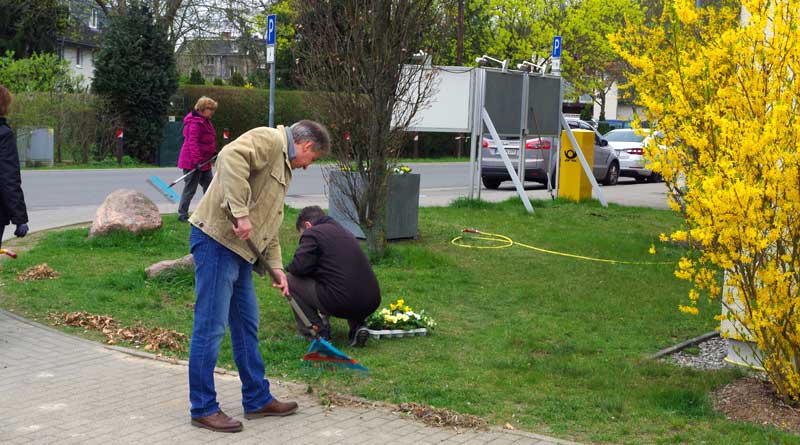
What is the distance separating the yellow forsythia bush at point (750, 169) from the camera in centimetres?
536

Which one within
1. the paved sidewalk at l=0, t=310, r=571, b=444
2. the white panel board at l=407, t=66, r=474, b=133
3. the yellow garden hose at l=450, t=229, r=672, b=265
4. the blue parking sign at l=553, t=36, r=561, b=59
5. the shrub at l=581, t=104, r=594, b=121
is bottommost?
the paved sidewalk at l=0, t=310, r=571, b=444

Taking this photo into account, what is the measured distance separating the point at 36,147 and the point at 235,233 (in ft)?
70.6

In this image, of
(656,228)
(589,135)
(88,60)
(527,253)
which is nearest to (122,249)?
(527,253)

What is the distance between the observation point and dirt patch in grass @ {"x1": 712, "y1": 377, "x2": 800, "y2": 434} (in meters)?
5.61

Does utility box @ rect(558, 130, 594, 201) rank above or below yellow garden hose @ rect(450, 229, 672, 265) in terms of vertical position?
above

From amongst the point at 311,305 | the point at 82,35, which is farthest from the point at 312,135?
the point at 82,35

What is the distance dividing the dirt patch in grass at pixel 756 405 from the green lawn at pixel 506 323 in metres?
0.12

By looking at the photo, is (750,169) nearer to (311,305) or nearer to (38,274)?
(311,305)

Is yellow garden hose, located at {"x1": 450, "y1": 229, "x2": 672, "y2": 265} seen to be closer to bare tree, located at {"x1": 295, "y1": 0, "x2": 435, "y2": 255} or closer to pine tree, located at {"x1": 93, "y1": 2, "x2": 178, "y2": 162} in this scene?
bare tree, located at {"x1": 295, "y1": 0, "x2": 435, "y2": 255}

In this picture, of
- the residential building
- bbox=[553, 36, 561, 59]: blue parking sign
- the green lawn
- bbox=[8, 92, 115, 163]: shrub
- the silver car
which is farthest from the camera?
the residential building

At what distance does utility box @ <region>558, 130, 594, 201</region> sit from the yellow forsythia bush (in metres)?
12.0

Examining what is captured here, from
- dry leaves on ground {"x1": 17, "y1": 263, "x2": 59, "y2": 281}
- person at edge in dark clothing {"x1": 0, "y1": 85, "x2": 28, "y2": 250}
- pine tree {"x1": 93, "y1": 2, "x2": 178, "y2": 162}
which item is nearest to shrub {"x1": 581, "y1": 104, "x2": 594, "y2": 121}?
pine tree {"x1": 93, "y1": 2, "x2": 178, "y2": 162}

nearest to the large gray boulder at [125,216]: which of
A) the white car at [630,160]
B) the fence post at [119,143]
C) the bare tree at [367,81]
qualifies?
the bare tree at [367,81]

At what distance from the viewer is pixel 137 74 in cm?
2733
